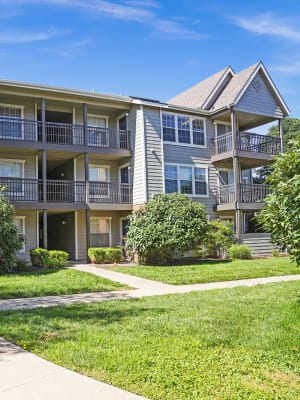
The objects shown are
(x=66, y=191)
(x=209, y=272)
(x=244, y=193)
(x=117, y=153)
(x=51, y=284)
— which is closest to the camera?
(x=51, y=284)

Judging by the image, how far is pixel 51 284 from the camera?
12.3 m

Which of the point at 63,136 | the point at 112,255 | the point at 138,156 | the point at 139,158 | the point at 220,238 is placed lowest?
the point at 112,255

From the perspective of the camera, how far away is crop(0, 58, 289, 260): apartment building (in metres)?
20.5

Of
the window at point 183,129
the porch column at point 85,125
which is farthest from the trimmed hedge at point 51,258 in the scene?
the window at point 183,129

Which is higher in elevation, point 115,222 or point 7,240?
point 115,222

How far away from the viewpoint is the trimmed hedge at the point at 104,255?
19203 millimetres

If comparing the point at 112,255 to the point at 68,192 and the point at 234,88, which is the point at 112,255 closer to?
the point at 68,192

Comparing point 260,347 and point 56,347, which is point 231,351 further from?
point 56,347

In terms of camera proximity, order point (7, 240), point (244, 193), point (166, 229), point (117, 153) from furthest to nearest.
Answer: point (244, 193) → point (117, 153) → point (166, 229) → point (7, 240)

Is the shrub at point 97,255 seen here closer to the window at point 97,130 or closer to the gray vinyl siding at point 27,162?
the gray vinyl siding at point 27,162

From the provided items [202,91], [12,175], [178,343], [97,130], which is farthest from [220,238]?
[178,343]

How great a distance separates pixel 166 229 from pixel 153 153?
5619 millimetres

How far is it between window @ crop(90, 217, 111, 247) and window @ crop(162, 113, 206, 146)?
19.4 feet

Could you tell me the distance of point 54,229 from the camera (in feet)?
82.5
